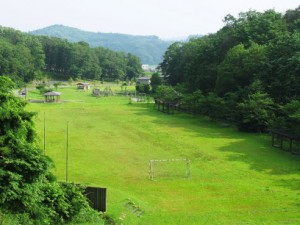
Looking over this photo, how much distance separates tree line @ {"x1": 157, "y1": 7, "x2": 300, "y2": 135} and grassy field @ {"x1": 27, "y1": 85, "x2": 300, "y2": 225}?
233 cm

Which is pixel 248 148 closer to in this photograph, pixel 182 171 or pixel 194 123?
pixel 182 171

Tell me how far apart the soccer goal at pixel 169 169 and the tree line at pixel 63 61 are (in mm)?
73434

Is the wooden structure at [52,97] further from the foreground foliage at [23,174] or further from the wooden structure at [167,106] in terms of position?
the foreground foliage at [23,174]

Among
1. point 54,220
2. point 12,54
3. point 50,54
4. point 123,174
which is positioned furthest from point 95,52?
point 54,220

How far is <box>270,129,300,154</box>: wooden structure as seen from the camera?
98.7ft

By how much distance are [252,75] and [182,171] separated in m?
22.5

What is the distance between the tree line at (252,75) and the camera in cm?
3769

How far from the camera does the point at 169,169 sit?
25.5 m

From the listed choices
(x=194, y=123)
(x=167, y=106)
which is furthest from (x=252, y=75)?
(x=167, y=106)

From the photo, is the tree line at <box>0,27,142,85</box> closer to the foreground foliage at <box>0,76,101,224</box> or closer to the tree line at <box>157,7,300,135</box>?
the tree line at <box>157,7,300,135</box>

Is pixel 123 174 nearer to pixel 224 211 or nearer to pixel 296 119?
pixel 224 211

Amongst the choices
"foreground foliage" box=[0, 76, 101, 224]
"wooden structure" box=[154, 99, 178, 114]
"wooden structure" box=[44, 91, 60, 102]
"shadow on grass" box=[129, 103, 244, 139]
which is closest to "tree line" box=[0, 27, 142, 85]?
"wooden structure" box=[44, 91, 60, 102]

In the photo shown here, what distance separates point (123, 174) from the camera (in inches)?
950

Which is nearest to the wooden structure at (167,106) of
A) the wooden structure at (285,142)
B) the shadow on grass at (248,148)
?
the shadow on grass at (248,148)
